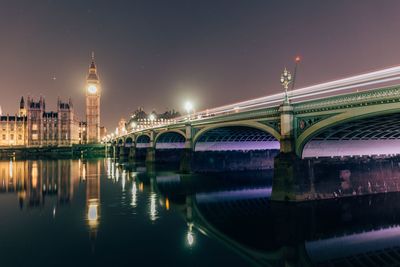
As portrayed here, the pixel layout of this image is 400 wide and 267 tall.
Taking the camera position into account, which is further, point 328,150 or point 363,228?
point 328,150

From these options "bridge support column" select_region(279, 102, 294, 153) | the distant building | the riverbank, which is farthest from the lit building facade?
"bridge support column" select_region(279, 102, 294, 153)

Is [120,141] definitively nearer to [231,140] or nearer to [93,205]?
[231,140]

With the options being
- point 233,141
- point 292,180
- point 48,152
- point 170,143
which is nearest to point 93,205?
point 292,180

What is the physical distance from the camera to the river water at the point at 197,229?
50.4ft

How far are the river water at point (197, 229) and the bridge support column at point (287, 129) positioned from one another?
4.14 m

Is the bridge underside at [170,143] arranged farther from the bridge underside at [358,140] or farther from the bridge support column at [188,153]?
the bridge underside at [358,140]

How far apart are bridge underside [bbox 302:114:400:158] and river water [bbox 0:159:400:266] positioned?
2.42 metres

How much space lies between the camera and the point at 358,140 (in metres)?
28.9

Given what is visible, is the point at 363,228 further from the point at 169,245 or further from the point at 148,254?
the point at 148,254

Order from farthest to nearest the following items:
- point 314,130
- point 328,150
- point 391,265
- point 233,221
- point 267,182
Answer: point 267,182 < point 328,150 < point 314,130 < point 233,221 < point 391,265

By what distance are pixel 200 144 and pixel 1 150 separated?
12246cm

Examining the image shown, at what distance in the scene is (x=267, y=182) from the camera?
41250mm

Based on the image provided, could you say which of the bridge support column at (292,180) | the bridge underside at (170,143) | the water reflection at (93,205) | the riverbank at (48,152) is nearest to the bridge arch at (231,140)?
the water reflection at (93,205)

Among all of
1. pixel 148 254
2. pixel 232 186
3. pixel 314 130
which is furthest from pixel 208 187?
pixel 148 254
